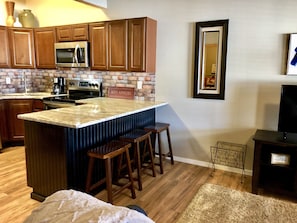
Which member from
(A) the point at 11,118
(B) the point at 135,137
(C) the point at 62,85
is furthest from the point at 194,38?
(A) the point at 11,118

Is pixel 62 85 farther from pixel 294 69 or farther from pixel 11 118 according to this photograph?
pixel 294 69

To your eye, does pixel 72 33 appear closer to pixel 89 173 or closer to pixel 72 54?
pixel 72 54

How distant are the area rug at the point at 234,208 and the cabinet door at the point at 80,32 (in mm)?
3066

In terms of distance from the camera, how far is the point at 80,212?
948mm

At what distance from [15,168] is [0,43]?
2.40 meters

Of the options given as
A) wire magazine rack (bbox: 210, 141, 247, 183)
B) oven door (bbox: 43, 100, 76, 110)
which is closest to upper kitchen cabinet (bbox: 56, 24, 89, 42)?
oven door (bbox: 43, 100, 76, 110)

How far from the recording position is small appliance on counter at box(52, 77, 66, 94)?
15.5 ft

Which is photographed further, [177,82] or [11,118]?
[11,118]

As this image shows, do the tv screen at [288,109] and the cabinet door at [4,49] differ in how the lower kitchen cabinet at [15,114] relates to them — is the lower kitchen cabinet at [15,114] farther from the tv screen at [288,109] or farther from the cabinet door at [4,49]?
the tv screen at [288,109]

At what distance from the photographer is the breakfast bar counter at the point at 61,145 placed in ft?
7.96

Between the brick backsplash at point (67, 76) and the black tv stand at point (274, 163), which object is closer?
the black tv stand at point (274, 163)

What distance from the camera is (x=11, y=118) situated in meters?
4.31

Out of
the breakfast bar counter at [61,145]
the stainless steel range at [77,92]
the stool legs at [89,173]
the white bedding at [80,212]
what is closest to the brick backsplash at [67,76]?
the stainless steel range at [77,92]

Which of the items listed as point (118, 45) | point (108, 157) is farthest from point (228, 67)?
point (108, 157)
